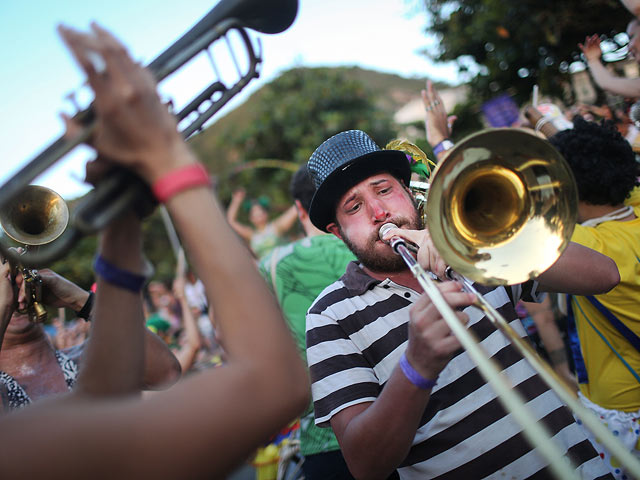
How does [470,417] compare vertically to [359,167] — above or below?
below

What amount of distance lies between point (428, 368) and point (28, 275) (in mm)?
2305

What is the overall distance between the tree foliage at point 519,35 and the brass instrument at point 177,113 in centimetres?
837

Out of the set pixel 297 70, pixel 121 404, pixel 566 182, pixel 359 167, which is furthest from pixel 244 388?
pixel 297 70

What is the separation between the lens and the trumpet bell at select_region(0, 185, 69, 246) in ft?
7.63

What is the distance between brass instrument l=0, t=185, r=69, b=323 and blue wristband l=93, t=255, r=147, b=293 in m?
1.57

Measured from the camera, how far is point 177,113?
154cm

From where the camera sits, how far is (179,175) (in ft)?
3.04

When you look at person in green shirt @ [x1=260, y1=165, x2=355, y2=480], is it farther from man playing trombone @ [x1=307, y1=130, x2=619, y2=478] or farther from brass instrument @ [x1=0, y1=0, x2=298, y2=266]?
brass instrument @ [x1=0, y1=0, x2=298, y2=266]

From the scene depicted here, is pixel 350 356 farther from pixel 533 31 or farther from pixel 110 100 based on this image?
pixel 533 31

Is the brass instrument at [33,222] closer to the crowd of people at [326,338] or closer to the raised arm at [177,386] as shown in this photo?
the crowd of people at [326,338]

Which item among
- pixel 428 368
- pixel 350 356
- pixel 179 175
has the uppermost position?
pixel 179 175

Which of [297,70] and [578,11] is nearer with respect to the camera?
[578,11]

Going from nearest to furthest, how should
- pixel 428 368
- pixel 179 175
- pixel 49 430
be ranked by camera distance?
pixel 49 430 < pixel 179 175 < pixel 428 368

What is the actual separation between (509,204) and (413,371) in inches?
32.0
